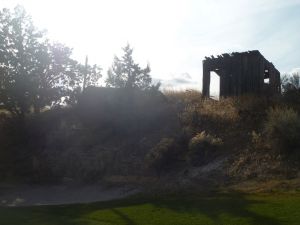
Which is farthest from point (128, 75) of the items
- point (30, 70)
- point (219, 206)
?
point (219, 206)

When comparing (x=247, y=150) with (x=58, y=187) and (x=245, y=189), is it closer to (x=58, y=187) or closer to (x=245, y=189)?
(x=245, y=189)

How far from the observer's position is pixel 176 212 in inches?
561

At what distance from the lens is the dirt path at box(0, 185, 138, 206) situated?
20.8 metres

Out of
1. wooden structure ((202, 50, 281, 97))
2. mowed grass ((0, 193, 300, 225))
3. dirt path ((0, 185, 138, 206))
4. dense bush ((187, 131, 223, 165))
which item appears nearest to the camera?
mowed grass ((0, 193, 300, 225))

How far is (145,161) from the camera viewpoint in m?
24.8

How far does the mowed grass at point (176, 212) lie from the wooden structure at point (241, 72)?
14.7 metres

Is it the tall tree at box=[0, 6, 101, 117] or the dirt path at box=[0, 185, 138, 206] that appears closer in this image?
the dirt path at box=[0, 185, 138, 206]

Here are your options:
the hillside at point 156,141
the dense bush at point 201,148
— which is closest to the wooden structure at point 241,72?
the hillside at point 156,141

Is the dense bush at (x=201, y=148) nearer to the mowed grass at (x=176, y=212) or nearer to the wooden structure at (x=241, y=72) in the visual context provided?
the mowed grass at (x=176, y=212)

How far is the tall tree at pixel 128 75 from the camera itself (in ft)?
109

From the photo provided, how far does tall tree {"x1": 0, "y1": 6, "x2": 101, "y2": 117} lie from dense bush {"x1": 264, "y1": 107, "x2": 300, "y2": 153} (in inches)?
696

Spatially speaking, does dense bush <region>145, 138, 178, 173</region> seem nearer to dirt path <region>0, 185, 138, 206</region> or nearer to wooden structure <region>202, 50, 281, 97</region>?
dirt path <region>0, 185, 138, 206</region>

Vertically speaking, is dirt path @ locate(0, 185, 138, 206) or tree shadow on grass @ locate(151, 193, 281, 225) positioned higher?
tree shadow on grass @ locate(151, 193, 281, 225)

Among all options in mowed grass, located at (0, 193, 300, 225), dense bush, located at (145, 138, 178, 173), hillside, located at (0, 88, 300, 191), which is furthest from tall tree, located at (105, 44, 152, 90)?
mowed grass, located at (0, 193, 300, 225)
